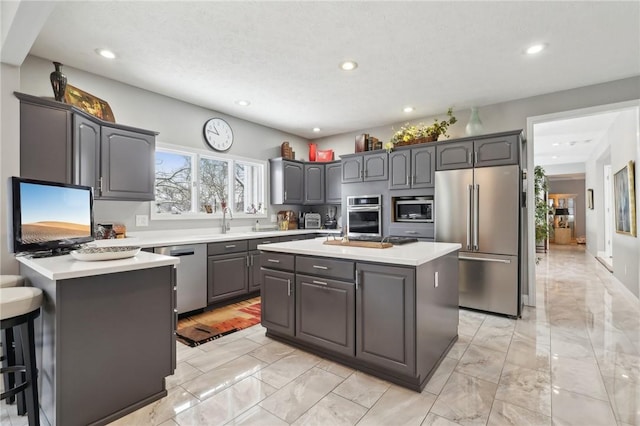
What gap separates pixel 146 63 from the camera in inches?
118

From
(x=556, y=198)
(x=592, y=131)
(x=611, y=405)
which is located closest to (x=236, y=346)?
(x=611, y=405)

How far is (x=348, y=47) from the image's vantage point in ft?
8.88

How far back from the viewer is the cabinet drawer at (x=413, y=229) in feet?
13.4

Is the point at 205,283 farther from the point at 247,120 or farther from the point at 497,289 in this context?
the point at 497,289

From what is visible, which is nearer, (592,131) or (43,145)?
(43,145)

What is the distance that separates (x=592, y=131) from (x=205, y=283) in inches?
291

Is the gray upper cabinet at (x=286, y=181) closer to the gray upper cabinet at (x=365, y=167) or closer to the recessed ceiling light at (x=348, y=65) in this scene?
the gray upper cabinet at (x=365, y=167)

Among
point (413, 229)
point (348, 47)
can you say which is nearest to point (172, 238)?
point (348, 47)

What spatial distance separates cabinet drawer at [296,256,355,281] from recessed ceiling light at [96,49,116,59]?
8.41 feet

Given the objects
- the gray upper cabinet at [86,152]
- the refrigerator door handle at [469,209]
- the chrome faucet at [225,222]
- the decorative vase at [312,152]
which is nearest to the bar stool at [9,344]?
the gray upper cabinet at [86,152]

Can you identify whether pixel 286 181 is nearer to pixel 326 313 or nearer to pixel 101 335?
pixel 326 313

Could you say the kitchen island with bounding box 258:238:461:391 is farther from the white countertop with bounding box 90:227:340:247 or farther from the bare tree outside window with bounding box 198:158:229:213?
the bare tree outside window with bounding box 198:158:229:213

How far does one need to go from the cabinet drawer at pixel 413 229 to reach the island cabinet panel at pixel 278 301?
222 centimetres

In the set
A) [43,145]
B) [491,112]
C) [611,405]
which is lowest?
[611,405]
